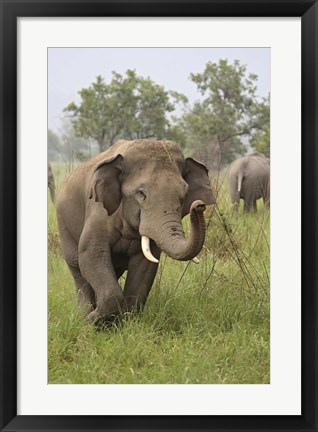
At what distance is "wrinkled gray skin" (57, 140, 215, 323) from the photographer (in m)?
4.72

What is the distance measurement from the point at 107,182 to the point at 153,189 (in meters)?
0.37

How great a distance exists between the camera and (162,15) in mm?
4062

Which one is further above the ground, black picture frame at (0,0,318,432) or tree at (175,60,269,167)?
tree at (175,60,269,167)

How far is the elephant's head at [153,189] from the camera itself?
15.3ft

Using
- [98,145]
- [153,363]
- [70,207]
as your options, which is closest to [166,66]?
[70,207]

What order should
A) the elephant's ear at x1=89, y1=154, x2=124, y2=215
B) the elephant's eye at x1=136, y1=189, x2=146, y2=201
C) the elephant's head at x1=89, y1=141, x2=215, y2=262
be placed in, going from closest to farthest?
the elephant's head at x1=89, y1=141, x2=215, y2=262, the elephant's eye at x1=136, y1=189, x2=146, y2=201, the elephant's ear at x1=89, y1=154, x2=124, y2=215

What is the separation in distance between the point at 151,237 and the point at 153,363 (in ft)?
2.47

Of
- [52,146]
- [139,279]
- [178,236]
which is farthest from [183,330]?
[52,146]

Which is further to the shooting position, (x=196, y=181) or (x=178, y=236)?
(x=196, y=181)

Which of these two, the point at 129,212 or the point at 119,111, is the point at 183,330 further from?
the point at 119,111

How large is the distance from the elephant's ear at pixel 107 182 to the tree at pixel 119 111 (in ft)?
→ 17.6

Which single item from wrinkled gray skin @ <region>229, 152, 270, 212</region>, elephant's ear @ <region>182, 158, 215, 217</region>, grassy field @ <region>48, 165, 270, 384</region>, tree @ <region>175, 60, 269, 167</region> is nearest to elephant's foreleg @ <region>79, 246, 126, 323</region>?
grassy field @ <region>48, 165, 270, 384</region>

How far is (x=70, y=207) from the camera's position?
5609 mm

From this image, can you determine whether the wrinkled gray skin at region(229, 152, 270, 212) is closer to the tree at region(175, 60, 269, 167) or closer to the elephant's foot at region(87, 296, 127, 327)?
the tree at region(175, 60, 269, 167)
